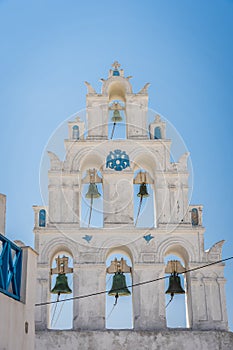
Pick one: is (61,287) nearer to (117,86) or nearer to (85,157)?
(85,157)

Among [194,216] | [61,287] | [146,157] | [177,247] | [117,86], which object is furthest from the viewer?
[117,86]

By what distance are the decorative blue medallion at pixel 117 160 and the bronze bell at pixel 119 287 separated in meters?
2.89

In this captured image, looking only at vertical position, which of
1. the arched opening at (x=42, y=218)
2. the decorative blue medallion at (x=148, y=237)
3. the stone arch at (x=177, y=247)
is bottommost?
the stone arch at (x=177, y=247)

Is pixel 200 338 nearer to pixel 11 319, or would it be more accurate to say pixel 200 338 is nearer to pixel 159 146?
pixel 159 146

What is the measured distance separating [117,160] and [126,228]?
1.94 meters

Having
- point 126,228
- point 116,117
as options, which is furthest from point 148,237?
point 116,117

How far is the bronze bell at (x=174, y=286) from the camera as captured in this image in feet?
51.4

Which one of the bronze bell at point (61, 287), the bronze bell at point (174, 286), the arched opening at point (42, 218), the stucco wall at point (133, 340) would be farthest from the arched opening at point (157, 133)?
the stucco wall at point (133, 340)

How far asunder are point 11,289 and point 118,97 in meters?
9.00

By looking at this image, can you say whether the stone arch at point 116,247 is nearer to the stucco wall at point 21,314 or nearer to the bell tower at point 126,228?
the bell tower at point 126,228

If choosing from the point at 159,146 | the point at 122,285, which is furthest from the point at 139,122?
the point at 122,285

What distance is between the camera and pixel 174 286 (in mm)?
15727

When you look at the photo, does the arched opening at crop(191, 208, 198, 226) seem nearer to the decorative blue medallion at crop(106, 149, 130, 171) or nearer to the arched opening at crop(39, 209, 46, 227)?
the decorative blue medallion at crop(106, 149, 130, 171)

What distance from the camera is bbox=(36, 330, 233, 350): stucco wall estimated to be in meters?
14.4
